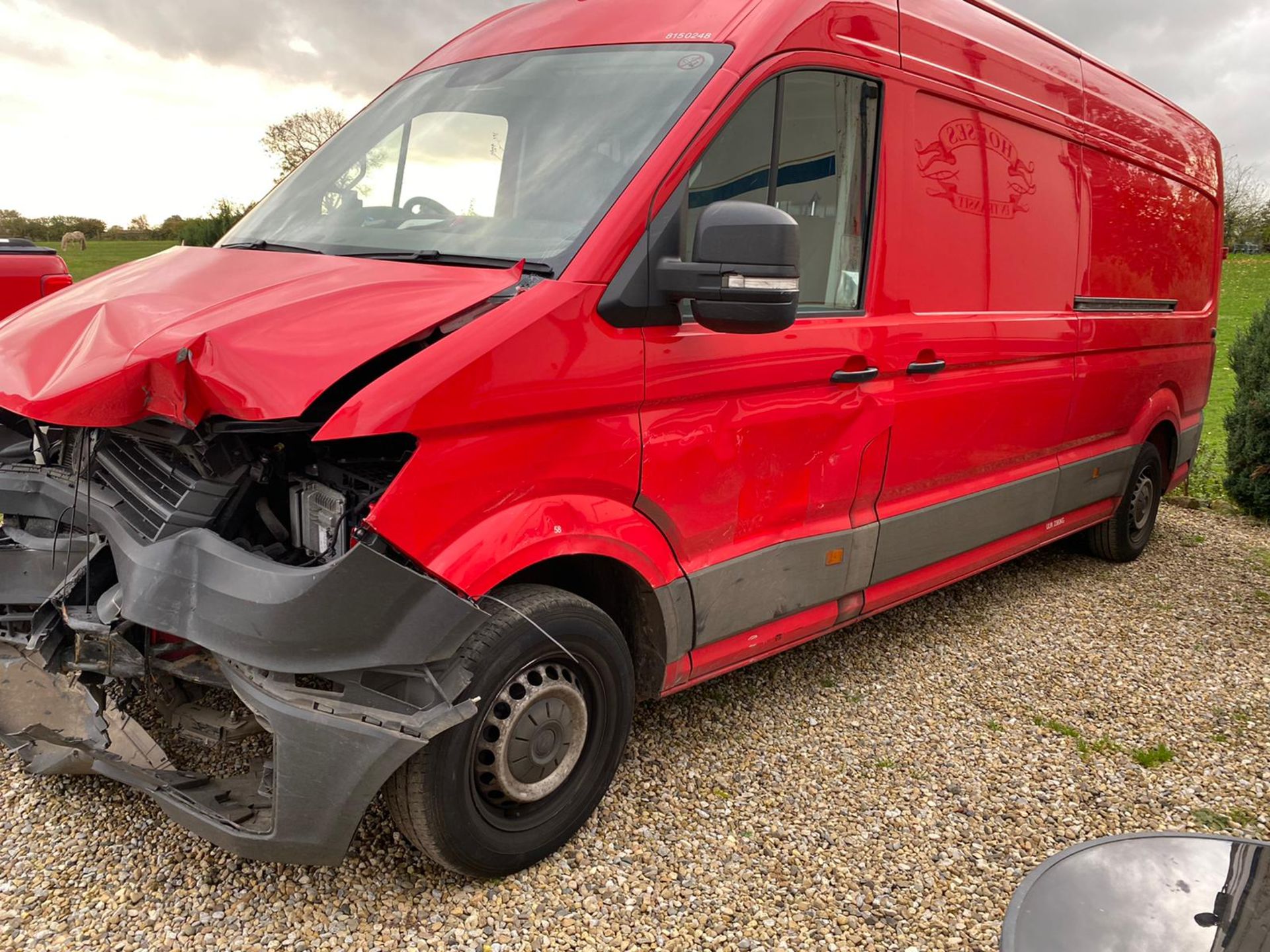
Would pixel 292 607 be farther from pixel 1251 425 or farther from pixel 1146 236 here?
pixel 1251 425

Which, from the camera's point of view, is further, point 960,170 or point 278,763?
point 960,170

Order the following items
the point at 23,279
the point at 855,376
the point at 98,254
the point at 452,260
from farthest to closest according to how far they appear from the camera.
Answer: the point at 98,254 < the point at 23,279 < the point at 855,376 < the point at 452,260

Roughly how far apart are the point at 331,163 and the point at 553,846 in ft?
8.24

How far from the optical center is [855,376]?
11.2 ft

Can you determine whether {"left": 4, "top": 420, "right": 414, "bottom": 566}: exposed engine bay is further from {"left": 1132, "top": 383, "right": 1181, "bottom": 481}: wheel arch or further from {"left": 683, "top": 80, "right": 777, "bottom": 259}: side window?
{"left": 1132, "top": 383, "right": 1181, "bottom": 481}: wheel arch

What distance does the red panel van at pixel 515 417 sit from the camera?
2301mm

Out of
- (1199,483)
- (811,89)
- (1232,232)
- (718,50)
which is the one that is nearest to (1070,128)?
(811,89)

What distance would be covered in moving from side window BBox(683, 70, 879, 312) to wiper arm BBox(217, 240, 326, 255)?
3.95 feet

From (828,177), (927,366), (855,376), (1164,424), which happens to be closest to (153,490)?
(855,376)

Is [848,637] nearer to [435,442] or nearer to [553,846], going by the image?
[553,846]

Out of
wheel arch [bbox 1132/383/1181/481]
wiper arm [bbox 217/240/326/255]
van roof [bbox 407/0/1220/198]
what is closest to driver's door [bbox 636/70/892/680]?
van roof [bbox 407/0/1220/198]

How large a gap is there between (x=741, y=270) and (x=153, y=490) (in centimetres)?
167

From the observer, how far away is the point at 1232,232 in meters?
30.7

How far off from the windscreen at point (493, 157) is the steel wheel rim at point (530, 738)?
1152 mm
